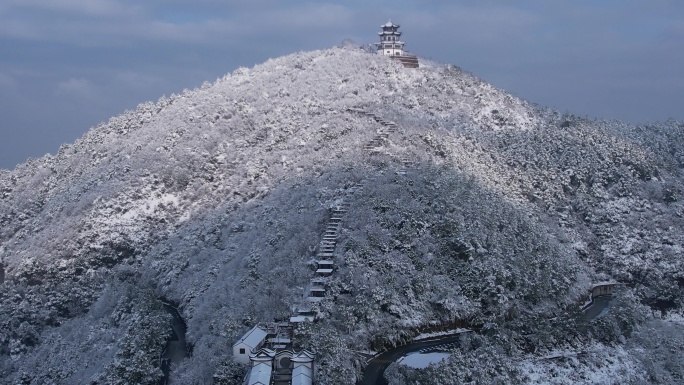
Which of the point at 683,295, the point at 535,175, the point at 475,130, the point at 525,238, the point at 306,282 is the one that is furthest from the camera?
the point at 475,130

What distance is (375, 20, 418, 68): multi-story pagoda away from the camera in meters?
66.4

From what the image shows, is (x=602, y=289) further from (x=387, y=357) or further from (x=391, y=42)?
(x=391, y=42)

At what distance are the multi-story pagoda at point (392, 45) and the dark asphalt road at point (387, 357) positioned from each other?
4375 cm

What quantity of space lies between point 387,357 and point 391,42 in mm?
48452

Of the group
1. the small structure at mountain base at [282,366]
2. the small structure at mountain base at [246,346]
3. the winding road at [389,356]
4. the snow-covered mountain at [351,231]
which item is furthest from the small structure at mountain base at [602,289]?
the small structure at mountain base at [246,346]

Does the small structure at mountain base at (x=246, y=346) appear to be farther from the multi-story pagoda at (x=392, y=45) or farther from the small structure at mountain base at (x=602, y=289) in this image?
the multi-story pagoda at (x=392, y=45)

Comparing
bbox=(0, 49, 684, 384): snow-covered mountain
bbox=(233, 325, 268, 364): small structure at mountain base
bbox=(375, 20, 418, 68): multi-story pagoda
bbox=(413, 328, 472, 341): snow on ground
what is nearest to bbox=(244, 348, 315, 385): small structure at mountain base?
bbox=(233, 325, 268, 364): small structure at mountain base

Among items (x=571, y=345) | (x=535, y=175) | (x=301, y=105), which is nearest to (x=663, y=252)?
(x=535, y=175)

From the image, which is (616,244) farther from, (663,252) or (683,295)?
(683,295)

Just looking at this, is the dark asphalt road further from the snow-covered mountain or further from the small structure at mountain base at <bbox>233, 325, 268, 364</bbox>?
the small structure at mountain base at <bbox>233, 325, 268, 364</bbox>

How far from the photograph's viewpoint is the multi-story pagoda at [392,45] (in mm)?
66375

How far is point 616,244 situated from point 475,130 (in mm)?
16038

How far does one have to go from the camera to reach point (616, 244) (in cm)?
4416

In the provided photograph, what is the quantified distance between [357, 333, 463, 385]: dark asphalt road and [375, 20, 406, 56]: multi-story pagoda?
4557 centimetres
